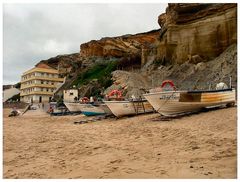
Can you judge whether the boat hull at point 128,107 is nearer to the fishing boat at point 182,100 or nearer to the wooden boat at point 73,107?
the fishing boat at point 182,100

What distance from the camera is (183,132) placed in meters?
9.26

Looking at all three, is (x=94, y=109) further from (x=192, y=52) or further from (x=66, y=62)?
(x=66, y=62)

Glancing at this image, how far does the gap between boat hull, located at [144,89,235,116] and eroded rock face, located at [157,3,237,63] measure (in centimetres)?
1572

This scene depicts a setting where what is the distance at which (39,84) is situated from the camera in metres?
64.5

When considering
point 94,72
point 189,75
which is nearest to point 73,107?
point 189,75

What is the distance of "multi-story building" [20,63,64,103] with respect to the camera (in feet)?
210

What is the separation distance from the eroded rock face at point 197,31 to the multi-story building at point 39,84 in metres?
35.6

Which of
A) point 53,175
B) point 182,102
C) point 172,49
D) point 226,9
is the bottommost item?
point 53,175

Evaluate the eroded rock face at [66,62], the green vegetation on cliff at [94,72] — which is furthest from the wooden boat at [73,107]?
the eroded rock face at [66,62]

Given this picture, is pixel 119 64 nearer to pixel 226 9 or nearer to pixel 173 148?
pixel 226 9

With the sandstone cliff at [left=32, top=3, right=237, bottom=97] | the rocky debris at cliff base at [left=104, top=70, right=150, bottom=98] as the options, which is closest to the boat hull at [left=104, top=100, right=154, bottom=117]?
the sandstone cliff at [left=32, top=3, right=237, bottom=97]

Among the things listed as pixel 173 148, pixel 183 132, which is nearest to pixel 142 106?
pixel 183 132

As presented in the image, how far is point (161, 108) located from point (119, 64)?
38464mm

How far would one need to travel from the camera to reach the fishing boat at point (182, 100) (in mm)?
14328
